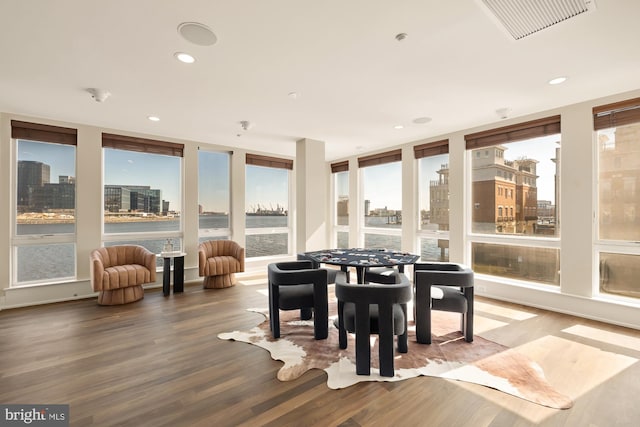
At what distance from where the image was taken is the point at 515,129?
14.1 ft

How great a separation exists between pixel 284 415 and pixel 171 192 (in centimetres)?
472

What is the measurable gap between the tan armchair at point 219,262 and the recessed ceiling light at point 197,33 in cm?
352

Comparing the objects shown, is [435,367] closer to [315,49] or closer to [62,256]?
[315,49]

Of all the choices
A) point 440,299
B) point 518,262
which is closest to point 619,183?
point 518,262

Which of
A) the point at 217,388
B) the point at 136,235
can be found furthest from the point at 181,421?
the point at 136,235

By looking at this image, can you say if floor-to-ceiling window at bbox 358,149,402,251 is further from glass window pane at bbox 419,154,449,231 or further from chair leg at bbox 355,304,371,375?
chair leg at bbox 355,304,371,375

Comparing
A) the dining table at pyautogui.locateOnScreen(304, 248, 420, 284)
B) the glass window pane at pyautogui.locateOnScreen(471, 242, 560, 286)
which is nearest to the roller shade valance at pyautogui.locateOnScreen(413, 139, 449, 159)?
the glass window pane at pyautogui.locateOnScreen(471, 242, 560, 286)

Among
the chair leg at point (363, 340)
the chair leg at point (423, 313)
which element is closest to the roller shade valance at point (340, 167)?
the chair leg at point (423, 313)

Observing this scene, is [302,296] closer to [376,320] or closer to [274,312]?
[274,312]

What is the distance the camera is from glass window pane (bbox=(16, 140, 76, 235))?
169 inches

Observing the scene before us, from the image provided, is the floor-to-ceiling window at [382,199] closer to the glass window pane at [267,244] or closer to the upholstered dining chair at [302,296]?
the glass window pane at [267,244]

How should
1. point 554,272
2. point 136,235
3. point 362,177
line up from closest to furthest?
point 554,272 → point 136,235 → point 362,177

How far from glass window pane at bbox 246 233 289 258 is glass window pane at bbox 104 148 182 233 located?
60.3 inches

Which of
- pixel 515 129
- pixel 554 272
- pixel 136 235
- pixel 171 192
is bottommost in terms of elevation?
pixel 554 272
